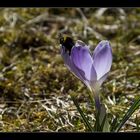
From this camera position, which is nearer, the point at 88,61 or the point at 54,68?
the point at 88,61

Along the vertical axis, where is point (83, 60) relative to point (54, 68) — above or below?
above

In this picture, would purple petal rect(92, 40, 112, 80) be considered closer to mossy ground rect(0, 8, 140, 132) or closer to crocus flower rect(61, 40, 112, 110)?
crocus flower rect(61, 40, 112, 110)

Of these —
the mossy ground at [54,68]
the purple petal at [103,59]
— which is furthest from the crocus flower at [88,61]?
the mossy ground at [54,68]

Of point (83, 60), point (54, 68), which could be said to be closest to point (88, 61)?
point (83, 60)

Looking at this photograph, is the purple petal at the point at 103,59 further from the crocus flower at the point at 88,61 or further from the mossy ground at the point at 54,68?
the mossy ground at the point at 54,68

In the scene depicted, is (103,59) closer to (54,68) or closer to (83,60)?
(83,60)
